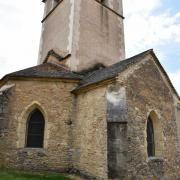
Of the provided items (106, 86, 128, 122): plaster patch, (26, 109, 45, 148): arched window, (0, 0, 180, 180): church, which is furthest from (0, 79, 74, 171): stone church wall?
(106, 86, 128, 122): plaster patch

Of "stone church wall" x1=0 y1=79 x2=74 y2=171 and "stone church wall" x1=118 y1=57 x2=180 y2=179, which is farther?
"stone church wall" x1=0 y1=79 x2=74 y2=171

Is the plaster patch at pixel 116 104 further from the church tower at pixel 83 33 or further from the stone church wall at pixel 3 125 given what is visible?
→ the stone church wall at pixel 3 125

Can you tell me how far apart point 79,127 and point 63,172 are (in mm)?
1939

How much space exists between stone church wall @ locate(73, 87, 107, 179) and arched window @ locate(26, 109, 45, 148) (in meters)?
1.51

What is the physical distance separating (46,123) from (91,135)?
213 cm

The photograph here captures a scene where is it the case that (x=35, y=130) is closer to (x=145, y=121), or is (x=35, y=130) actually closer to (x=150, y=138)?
(x=145, y=121)

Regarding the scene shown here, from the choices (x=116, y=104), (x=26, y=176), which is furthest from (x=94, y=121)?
(x=26, y=176)

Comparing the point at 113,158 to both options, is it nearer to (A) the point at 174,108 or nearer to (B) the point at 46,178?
(B) the point at 46,178

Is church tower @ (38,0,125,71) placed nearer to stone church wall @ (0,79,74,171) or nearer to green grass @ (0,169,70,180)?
stone church wall @ (0,79,74,171)

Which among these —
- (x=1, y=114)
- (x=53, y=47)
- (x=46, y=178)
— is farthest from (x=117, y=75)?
(x=53, y=47)

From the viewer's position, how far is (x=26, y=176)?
7168 mm

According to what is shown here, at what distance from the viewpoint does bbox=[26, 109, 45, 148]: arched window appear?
8.82m

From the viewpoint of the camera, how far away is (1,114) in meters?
8.35

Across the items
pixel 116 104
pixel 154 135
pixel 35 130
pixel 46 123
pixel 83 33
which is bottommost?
pixel 154 135
